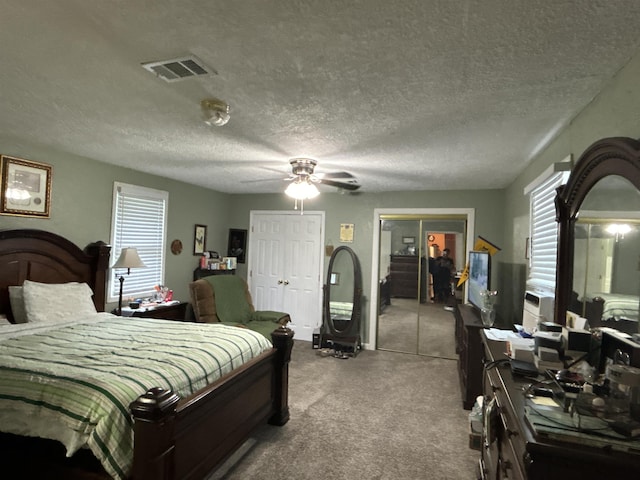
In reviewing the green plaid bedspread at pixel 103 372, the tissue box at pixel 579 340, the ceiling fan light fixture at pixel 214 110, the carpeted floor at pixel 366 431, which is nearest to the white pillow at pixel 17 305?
the green plaid bedspread at pixel 103 372

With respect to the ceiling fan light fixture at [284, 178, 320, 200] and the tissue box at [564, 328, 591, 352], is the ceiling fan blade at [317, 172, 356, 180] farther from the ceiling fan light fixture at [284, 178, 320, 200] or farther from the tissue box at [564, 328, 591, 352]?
the tissue box at [564, 328, 591, 352]

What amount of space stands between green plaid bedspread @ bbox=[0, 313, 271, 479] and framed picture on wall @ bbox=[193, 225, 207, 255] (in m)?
2.63

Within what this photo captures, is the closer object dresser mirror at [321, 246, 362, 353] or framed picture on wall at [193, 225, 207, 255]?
dresser mirror at [321, 246, 362, 353]

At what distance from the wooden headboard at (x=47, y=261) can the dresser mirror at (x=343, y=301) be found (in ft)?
9.68

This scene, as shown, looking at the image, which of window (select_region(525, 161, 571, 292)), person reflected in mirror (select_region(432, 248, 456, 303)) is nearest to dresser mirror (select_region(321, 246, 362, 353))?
person reflected in mirror (select_region(432, 248, 456, 303))

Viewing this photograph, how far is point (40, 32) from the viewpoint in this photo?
1.53 metres

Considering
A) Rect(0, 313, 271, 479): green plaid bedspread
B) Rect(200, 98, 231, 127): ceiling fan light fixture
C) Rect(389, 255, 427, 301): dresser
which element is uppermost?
Rect(200, 98, 231, 127): ceiling fan light fixture

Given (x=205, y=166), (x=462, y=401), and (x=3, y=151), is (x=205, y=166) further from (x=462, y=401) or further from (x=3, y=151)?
(x=462, y=401)

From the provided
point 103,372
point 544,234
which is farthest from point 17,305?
point 544,234

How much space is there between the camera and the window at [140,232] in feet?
13.6

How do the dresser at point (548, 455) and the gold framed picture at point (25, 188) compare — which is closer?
the dresser at point (548, 455)

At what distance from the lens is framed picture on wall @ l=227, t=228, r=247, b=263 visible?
240 inches

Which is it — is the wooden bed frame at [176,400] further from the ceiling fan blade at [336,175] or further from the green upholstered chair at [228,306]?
the ceiling fan blade at [336,175]

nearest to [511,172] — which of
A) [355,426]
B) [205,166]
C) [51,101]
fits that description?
[355,426]
